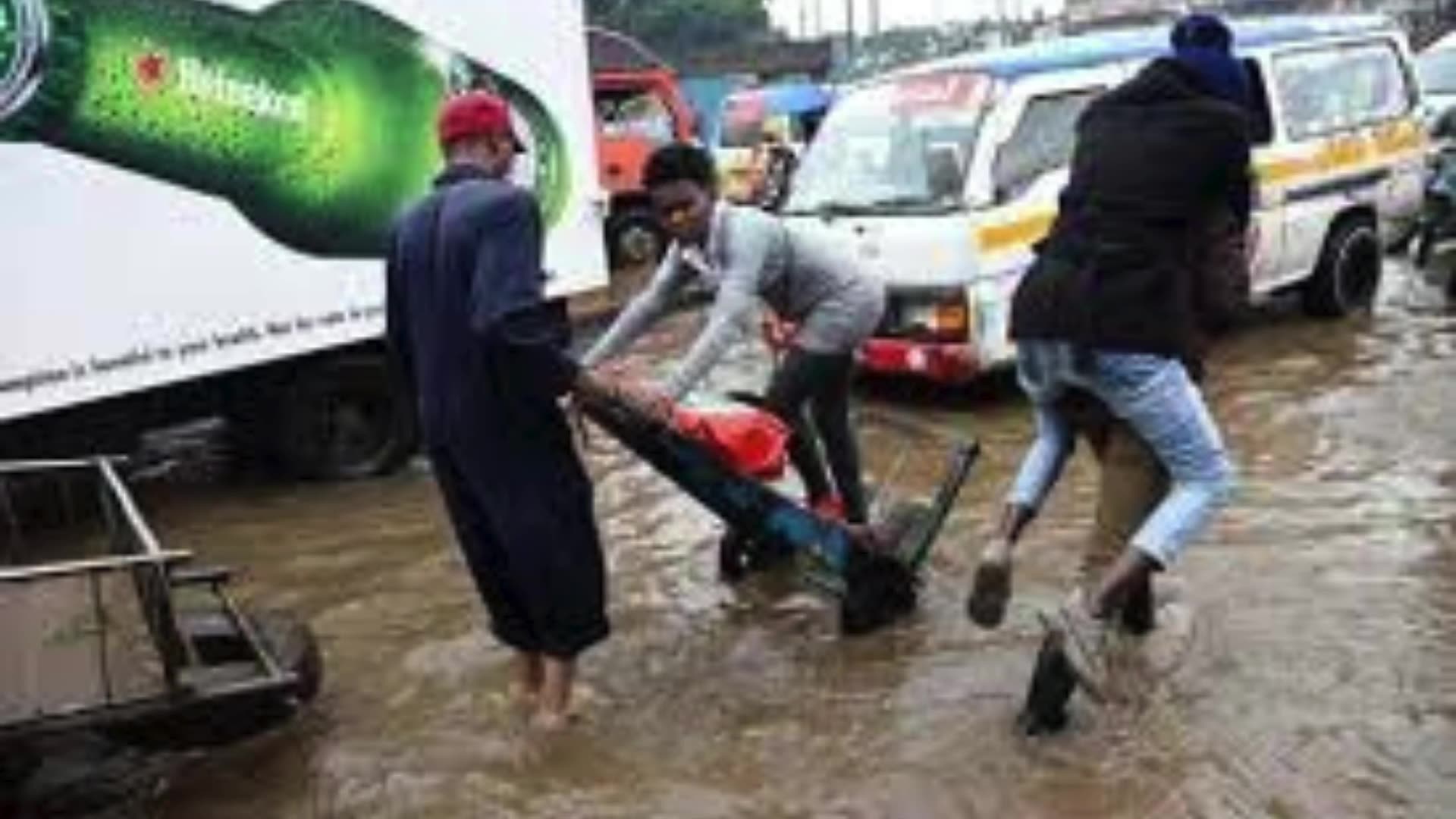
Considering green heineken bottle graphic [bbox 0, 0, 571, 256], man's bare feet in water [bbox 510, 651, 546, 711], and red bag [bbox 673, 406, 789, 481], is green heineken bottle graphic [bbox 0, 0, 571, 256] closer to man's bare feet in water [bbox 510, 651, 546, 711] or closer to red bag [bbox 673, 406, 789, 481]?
red bag [bbox 673, 406, 789, 481]

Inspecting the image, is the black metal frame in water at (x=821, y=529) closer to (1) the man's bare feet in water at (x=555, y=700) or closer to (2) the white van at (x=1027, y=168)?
(1) the man's bare feet in water at (x=555, y=700)

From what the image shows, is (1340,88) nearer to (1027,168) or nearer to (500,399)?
(1027,168)

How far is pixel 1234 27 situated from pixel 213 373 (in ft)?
22.1

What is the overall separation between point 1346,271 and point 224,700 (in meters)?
9.11

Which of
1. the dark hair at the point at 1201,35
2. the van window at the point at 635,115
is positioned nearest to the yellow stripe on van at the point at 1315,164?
the dark hair at the point at 1201,35

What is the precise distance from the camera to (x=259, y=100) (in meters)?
8.92

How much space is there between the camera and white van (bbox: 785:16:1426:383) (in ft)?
34.3

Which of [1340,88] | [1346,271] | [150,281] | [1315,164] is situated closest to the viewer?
[150,281]

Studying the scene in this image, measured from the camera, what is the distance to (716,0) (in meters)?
72.9

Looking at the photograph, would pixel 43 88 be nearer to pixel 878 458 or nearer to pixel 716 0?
pixel 878 458

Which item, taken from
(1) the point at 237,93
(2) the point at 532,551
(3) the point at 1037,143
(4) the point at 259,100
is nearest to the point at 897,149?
(3) the point at 1037,143

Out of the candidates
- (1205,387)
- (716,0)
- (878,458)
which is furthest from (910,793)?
(716,0)

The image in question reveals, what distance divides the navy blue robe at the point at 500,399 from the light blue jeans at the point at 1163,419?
1.34 meters

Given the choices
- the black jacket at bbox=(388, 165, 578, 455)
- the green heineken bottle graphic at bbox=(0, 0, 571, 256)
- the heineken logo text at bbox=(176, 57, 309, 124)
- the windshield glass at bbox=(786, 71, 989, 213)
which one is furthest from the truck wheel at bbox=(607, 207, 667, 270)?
the black jacket at bbox=(388, 165, 578, 455)
